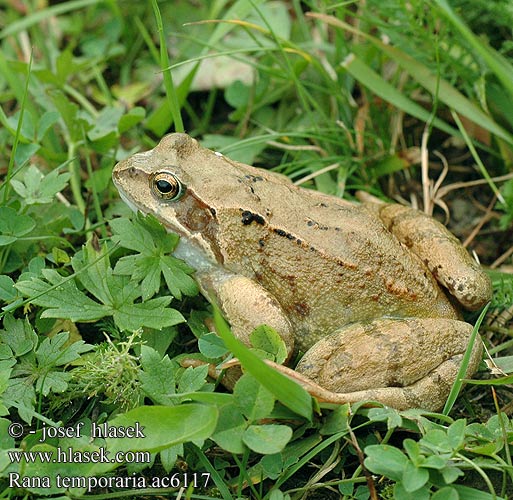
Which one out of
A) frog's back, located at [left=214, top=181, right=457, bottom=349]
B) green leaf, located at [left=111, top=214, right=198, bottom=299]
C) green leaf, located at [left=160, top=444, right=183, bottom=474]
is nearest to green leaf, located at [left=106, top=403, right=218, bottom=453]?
green leaf, located at [left=160, top=444, right=183, bottom=474]

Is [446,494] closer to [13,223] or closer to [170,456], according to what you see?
[170,456]

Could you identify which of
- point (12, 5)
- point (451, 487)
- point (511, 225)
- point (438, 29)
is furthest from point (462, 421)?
point (12, 5)

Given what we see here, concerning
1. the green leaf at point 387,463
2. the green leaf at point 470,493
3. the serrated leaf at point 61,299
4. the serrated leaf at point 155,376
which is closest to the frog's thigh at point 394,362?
the green leaf at point 387,463

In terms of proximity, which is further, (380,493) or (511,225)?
(511,225)

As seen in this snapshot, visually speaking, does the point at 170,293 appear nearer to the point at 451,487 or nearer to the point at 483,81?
the point at 451,487

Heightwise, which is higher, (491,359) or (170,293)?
(491,359)

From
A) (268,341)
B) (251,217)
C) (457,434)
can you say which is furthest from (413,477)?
(251,217)
